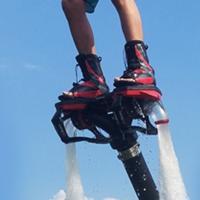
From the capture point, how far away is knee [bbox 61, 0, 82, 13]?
789 centimetres

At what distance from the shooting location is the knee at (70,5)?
25.9 feet

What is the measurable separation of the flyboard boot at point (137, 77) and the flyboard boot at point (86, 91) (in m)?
0.28

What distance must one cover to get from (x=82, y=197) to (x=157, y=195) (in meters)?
0.78

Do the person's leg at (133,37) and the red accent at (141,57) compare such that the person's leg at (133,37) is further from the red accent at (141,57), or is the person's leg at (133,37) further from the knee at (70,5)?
the knee at (70,5)

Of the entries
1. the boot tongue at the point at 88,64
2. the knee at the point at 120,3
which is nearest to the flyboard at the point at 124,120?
the boot tongue at the point at 88,64

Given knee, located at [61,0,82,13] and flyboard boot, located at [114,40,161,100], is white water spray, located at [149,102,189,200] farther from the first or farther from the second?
knee, located at [61,0,82,13]

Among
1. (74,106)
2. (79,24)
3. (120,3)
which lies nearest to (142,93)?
(74,106)

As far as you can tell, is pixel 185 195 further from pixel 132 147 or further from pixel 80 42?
pixel 80 42

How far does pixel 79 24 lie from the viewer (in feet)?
26.1

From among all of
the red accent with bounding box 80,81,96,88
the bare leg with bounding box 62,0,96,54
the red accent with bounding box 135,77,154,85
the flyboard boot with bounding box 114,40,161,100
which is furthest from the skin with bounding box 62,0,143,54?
the red accent with bounding box 135,77,154,85

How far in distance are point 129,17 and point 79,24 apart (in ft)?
1.84

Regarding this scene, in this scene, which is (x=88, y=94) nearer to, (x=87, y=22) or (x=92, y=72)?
(x=92, y=72)

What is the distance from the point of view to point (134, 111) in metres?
7.52

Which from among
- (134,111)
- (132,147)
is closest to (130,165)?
(132,147)
